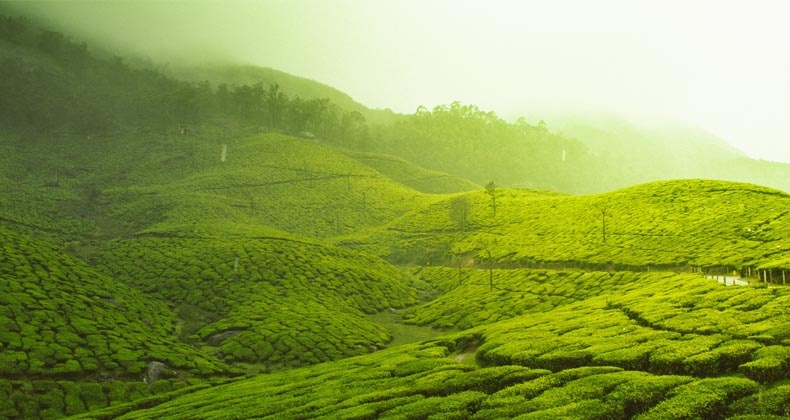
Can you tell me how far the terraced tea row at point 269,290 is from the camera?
6419 cm

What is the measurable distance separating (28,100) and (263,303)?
18361cm

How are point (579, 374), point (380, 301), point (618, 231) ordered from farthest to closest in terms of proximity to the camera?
1. point (618, 231)
2. point (380, 301)
3. point (579, 374)

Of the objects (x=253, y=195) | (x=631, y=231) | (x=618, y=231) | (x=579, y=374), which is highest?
(x=253, y=195)

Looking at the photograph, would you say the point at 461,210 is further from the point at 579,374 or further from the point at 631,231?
the point at 579,374

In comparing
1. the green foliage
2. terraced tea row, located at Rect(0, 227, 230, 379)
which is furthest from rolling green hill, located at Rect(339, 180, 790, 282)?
terraced tea row, located at Rect(0, 227, 230, 379)

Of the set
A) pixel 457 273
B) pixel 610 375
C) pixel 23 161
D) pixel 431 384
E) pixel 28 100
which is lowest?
pixel 457 273

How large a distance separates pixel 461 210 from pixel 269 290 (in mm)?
67715

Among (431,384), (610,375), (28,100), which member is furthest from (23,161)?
(610,375)

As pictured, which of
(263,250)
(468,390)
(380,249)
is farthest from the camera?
(380,249)

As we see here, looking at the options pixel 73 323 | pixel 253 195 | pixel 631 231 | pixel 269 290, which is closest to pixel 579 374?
pixel 73 323

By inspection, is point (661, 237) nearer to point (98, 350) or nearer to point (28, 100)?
point (98, 350)

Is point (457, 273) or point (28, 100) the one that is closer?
point (457, 273)

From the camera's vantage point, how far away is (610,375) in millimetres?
27859

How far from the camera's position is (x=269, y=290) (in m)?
82.2
